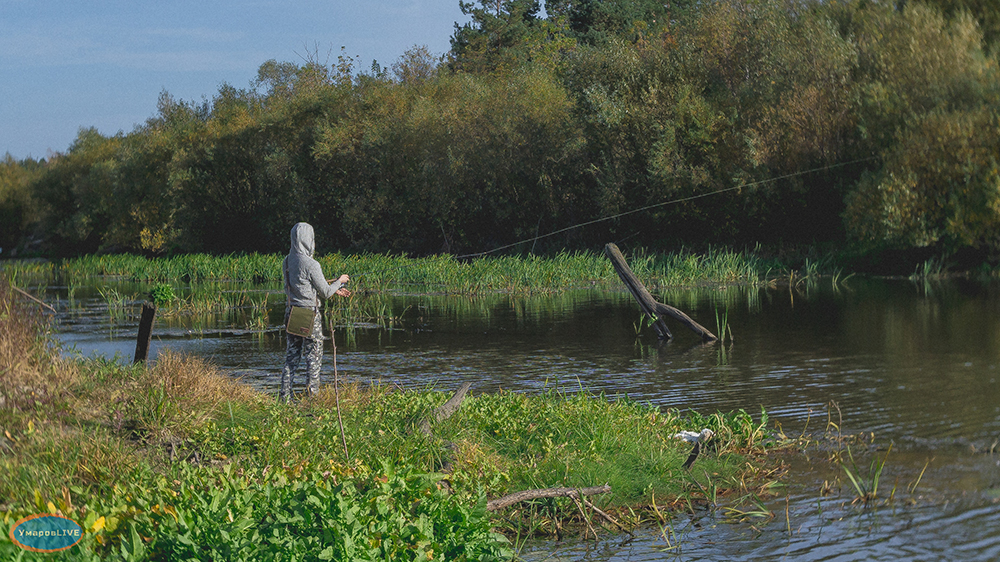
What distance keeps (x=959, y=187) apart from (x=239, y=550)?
29.7 m

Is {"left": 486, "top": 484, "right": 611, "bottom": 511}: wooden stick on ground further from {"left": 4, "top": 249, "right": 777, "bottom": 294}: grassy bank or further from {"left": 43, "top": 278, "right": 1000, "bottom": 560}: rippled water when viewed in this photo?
{"left": 4, "top": 249, "right": 777, "bottom": 294}: grassy bank

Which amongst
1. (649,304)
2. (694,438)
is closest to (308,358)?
(694,438)

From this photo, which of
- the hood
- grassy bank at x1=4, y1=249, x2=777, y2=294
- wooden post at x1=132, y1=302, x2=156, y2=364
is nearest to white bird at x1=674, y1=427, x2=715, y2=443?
the hood

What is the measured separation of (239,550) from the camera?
4488 millimetres

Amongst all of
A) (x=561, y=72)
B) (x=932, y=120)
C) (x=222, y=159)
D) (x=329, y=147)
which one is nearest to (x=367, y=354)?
(x=932, y=120)

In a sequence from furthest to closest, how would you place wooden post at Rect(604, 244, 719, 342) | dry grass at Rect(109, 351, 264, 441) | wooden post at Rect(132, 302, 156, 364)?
1. wooden post at Rect(604, 244, 719, 342)
2. wooden post at Rect(132, 302, 156, 364)
3. dry grass at Rect(109, 351, 264, 441)

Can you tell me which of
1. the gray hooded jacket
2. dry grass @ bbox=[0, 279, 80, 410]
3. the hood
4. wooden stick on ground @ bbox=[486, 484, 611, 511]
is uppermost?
the hood

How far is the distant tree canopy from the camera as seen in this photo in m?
30.1

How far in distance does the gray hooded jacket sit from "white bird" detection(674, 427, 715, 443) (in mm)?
3947

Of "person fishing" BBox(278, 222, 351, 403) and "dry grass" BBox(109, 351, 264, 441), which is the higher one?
"person fishing" BBox(278, 222, 351, 403)

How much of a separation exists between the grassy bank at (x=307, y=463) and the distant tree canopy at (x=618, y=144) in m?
16.8

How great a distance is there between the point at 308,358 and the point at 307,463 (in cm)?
361

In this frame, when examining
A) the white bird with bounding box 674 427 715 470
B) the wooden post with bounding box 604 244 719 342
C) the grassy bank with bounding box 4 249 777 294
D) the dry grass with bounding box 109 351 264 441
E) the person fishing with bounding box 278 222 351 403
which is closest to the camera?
the dry grass with bounding box 109 351 264 441

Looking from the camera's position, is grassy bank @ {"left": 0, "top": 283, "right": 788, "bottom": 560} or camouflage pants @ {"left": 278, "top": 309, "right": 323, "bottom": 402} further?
camouflage pants @ {"left": 278, "top": 309, "right": 323, "bottom": 402}
